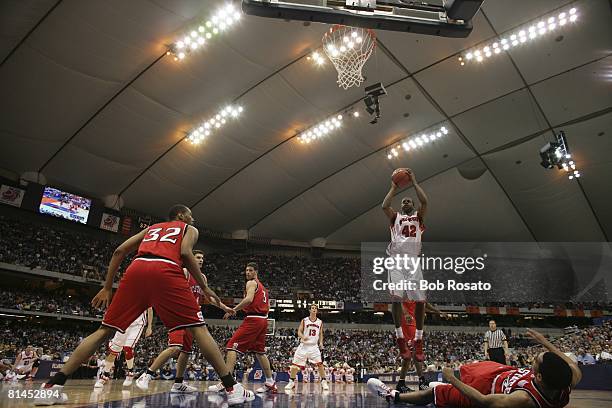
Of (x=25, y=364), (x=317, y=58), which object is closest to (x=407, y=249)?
(x=317, y=58)

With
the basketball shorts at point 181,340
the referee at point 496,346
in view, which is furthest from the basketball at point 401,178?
the referee at point 496,346

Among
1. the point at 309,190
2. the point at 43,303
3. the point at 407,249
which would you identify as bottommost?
the point at 407,249

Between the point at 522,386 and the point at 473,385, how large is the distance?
2.04 ft

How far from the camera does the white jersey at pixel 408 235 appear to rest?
19.8 feet

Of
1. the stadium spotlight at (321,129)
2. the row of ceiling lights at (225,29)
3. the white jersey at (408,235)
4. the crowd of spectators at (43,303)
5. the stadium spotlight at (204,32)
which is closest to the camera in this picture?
the white jersey at (408,235)

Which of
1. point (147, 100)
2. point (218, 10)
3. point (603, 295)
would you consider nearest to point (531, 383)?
point (218, 10)

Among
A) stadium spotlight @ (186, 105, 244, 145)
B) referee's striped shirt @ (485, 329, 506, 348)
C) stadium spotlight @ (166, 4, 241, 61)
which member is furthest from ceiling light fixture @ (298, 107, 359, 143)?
referee's striped shirt @ (485, 329, 506, 348)

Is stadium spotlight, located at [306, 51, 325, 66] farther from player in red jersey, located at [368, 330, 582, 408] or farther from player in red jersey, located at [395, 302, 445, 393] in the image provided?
player in red jersey, located at [368, 330, 582, 408]

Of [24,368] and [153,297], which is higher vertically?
[153,297]

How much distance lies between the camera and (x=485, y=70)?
18812mm

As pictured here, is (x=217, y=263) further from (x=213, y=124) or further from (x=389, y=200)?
(x=389, y=200)

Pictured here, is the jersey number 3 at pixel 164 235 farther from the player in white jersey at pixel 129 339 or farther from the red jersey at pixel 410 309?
the player in white jersey at pixel 129 339

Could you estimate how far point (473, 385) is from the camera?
3.87 meters

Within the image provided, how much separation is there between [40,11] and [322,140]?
13301 mm
